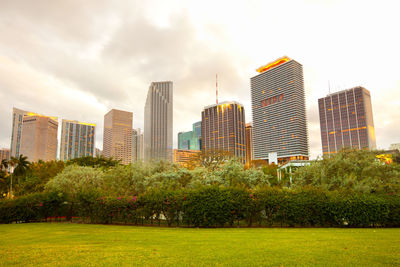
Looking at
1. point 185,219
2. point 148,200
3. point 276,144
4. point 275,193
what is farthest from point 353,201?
point 276,144

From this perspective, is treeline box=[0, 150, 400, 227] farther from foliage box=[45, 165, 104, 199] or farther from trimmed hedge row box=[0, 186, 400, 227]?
foliage box=[45, 165, 104, 199]

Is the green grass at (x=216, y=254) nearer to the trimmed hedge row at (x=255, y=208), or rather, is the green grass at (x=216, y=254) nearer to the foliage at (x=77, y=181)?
the trimmed hedge row at (x=255, y=208)

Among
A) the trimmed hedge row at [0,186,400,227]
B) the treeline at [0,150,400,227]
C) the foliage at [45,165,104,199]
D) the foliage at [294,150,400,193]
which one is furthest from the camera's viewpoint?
the foliage at [45,165,104,199]

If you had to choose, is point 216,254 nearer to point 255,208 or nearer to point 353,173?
point 255,208

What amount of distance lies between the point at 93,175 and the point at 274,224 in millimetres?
17869

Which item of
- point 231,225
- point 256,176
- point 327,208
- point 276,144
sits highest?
point 276,144

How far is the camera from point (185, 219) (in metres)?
13.8

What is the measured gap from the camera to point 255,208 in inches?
534

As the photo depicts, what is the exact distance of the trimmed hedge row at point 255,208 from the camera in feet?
40.9

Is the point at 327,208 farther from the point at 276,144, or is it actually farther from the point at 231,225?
the point at 276,144

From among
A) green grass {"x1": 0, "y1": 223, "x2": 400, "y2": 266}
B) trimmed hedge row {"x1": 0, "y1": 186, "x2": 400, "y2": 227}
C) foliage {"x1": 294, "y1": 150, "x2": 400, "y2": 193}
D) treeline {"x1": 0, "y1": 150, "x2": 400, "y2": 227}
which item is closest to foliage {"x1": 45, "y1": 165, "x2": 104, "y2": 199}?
treeline {"x1": 0, "y1": 150, "x2": 400, "y2": 227}

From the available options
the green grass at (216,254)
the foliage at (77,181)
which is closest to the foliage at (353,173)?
the green grass at (216,254)

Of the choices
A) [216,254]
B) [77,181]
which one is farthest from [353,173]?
[77,181]

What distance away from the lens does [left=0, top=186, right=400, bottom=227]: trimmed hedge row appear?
12469 millimetres
